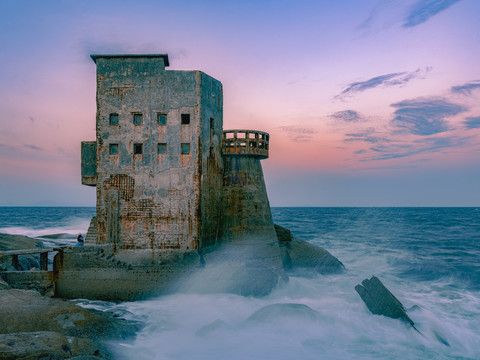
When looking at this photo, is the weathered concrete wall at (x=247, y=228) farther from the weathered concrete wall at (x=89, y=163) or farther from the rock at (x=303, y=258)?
the weathered concrete wall at (x=89, y=163)

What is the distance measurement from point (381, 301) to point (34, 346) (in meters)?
15.0

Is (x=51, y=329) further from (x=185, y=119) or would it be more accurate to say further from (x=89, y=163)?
(x=185, y=119)

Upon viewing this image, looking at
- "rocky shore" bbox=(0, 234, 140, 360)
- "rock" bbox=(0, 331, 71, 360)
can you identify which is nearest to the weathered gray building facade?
"rocky shore" bbox=(0, 234, 140, 360)

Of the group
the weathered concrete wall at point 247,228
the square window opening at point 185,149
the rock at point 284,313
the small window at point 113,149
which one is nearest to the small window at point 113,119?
the small window at point 113,149

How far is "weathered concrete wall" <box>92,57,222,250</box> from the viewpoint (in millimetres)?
18094

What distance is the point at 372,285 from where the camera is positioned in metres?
17.6

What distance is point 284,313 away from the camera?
15.5 metres

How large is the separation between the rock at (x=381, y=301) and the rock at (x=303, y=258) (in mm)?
6639

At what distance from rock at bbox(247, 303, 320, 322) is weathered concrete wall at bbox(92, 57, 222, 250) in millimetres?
5499

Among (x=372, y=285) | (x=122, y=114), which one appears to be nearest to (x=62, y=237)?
(x=122, y=114)

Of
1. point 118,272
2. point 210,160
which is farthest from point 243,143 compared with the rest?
point 118,272

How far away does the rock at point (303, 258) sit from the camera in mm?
24734

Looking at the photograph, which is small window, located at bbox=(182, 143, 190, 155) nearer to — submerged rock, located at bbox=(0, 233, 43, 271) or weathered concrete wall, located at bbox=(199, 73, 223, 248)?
weathered concrete wall, located at bbox=(199, 73, 223, 248)

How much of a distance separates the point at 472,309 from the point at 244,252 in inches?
522
